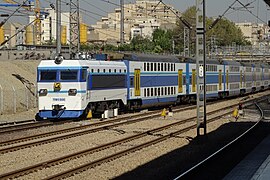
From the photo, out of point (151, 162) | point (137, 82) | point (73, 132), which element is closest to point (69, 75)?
point (73, 132)

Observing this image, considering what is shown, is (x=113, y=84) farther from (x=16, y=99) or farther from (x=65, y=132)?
(x=16, y=99)

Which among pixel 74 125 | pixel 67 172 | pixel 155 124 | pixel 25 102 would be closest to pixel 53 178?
pixel 67 172

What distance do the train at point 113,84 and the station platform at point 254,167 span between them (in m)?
10.2

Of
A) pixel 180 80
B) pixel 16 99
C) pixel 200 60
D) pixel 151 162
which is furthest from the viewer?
pixel 180 80

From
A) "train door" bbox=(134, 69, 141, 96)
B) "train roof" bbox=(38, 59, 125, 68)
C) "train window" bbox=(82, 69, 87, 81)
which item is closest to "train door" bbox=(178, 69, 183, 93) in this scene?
"train door" bbox=(134, 69, 141, 96)

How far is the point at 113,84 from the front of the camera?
29266mm

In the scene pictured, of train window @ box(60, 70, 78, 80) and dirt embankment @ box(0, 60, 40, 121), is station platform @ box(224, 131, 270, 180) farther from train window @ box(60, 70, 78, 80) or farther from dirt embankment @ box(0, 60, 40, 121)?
dirt embankment @ box(0, 60, 40, 121)

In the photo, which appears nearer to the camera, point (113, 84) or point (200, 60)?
point (200, 60)

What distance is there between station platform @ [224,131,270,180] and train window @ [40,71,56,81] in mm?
11398

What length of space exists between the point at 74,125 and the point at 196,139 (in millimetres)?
7407

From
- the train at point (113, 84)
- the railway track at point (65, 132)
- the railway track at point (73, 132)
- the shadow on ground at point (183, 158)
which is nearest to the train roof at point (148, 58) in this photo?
the train at point (113, 84)

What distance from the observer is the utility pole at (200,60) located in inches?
767

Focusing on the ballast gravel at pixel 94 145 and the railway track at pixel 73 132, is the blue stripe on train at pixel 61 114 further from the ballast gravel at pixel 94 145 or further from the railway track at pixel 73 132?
the ballast gravel at pixel 94 145

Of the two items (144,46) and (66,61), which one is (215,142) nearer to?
(66,61)
